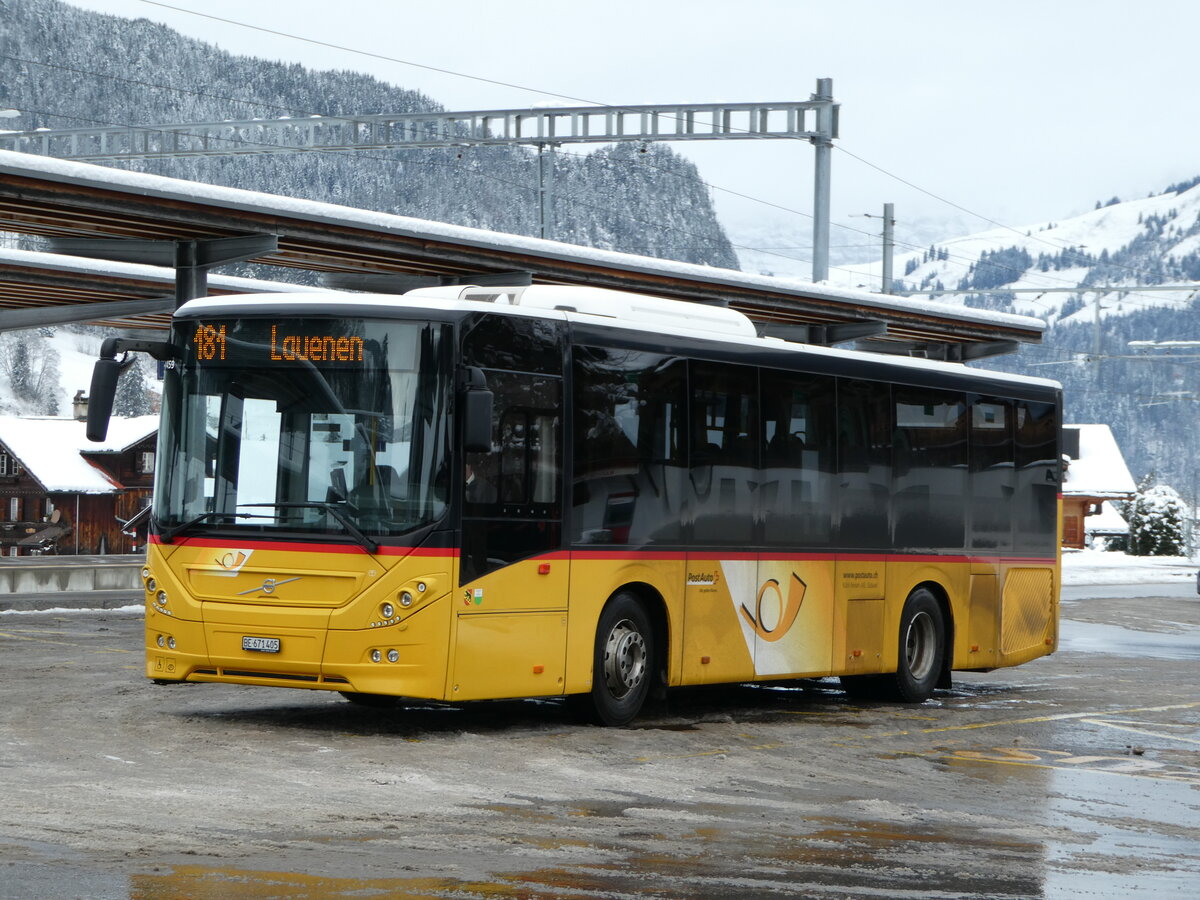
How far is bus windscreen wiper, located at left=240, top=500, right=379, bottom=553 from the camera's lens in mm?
12234

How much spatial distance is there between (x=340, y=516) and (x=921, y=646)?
22.7 feet

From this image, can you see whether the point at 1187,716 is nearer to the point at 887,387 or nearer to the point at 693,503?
the point at 887,387

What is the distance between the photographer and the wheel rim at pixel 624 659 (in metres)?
13.6

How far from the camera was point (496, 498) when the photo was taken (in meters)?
12.7

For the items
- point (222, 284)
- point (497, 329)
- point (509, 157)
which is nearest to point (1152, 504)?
point (222, 284)

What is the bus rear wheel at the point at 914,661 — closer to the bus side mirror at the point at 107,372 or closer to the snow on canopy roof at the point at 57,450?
the bus side mirror at the point at 107,372

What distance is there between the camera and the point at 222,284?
28.4 m

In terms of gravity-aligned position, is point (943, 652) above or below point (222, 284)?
below

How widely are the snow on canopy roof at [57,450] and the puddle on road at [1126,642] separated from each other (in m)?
63.2

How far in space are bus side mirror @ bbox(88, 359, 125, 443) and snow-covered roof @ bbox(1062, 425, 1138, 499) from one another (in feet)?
343

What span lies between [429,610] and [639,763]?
1681 mm

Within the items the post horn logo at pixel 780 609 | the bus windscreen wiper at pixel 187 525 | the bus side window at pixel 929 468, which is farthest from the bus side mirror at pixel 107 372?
the bus side window at pixel 929 468

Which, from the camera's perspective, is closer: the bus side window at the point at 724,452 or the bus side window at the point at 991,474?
the bus side window at the point at 724,452

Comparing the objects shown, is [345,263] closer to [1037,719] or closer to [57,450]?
[1037,719]
